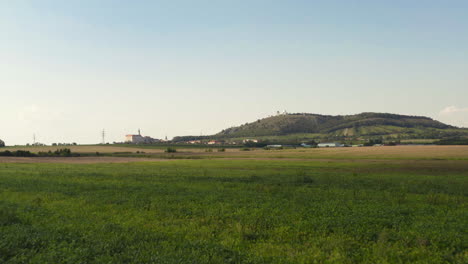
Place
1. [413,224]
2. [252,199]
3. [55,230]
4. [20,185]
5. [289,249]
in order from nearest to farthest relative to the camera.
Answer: [289,249] → [55,230] → [413,224] → [252,199] → [20,185]

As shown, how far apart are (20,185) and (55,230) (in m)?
21.9

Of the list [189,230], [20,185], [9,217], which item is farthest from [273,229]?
[20,185]

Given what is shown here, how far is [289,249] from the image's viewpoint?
14852mm

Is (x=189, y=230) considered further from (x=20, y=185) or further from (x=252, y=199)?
(x=20, y=185)

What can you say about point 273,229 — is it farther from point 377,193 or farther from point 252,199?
point 377,193

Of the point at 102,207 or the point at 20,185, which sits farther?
the point at 20,185

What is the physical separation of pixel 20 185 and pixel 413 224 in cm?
3575

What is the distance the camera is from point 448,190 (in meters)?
32.5

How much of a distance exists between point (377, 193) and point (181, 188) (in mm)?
17824

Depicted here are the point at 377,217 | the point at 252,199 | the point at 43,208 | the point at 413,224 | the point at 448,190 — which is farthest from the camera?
the point at 448,190

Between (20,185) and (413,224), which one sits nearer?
(413,224)

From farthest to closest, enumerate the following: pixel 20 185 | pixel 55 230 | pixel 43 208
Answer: pixel 20 185 → pixel 43 208 → pixel 55 230

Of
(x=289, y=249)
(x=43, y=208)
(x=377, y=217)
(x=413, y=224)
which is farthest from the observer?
(x=43, y=208)

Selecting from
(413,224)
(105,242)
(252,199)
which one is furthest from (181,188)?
(413,224)
